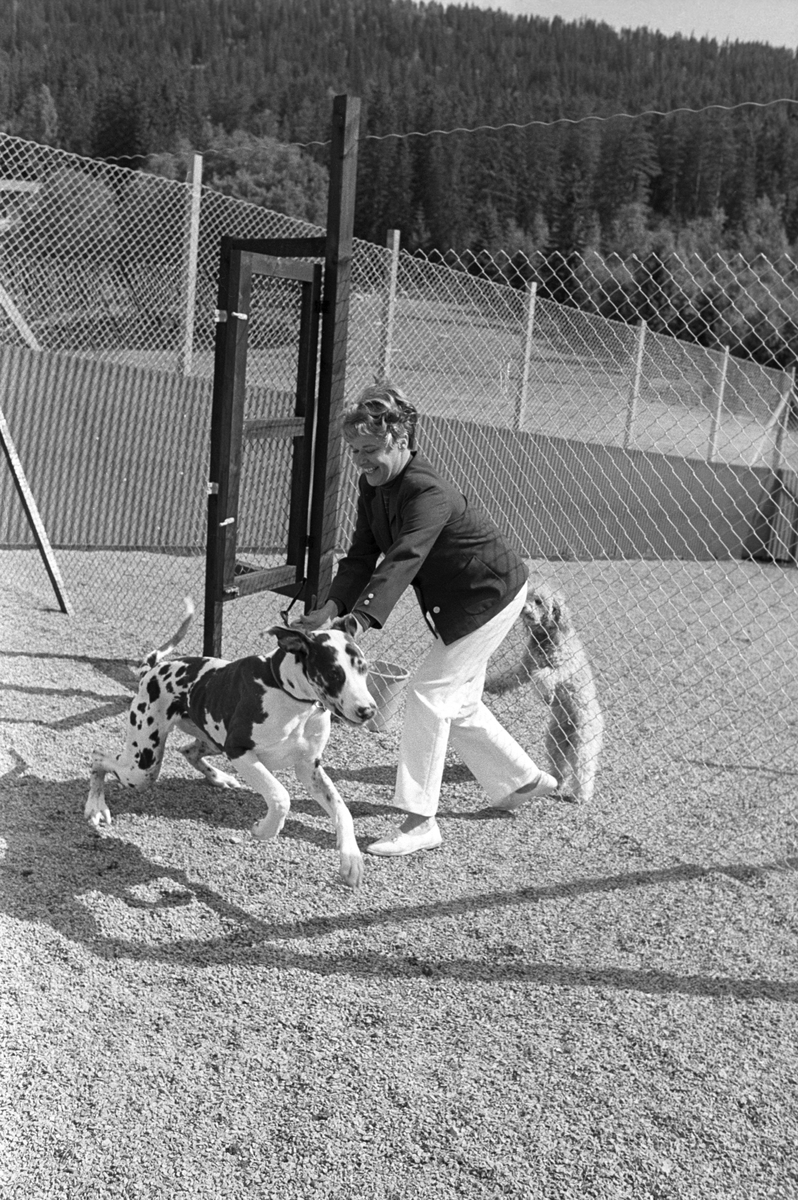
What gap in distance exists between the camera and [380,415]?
3.71 meters

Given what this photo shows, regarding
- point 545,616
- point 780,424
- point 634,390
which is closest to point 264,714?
point 545,616

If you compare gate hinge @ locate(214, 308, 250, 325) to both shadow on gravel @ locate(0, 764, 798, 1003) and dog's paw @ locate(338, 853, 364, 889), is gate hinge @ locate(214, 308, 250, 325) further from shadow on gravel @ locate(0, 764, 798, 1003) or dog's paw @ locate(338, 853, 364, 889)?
dog's paw @ locate(338, 853, 364, 889)

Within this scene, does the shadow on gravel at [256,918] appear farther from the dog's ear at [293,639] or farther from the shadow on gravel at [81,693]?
the shadow on gravel at [81,693]

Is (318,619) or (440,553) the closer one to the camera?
(318,619)

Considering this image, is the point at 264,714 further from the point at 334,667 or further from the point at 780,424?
the point at 780,424

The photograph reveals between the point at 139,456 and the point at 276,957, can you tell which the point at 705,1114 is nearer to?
the point at 276,957

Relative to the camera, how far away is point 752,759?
18.6ft

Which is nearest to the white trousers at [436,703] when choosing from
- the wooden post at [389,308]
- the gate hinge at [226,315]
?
the gate hinge at [226,315]

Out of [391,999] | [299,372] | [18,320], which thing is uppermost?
[299,372]

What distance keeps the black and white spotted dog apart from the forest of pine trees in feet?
10.4

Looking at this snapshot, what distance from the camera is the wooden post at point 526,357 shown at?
310 inches

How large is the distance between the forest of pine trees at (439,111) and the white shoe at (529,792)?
117 inches

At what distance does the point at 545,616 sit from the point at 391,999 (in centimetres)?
215

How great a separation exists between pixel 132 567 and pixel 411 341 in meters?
2.73
